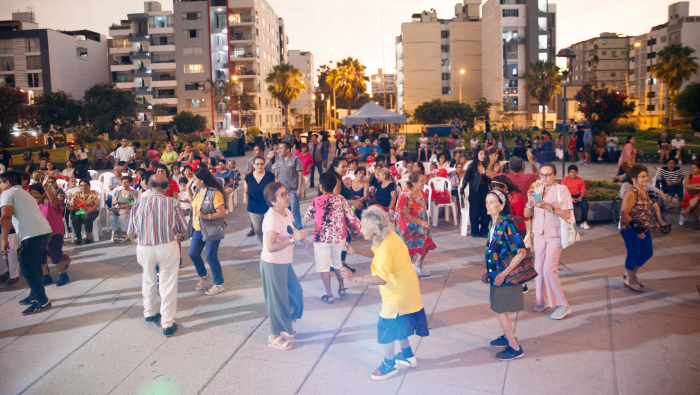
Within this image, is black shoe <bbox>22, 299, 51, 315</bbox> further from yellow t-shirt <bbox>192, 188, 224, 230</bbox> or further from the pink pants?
the pink pants

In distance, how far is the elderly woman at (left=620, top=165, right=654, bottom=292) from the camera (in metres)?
5.82

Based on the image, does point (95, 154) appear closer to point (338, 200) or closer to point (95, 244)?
point (95, 244)

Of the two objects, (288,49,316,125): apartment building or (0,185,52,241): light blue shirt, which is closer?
(0,185,52,241): light blue shirt

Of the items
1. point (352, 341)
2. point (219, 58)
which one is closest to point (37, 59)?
point (219, 58)

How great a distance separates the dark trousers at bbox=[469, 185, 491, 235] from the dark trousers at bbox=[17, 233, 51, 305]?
6.58 m

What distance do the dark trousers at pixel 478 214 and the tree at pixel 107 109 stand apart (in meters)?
38.4

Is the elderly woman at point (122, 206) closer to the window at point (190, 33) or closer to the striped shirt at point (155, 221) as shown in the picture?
the striped shirt at point (155, 221)

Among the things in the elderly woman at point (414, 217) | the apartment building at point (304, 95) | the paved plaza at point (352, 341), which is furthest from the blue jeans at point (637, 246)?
the apartment building at point (304, 95)

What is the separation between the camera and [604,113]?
29.3 metres

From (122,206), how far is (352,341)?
21.4ft

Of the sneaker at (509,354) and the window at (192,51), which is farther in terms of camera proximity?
the window at (192,51)

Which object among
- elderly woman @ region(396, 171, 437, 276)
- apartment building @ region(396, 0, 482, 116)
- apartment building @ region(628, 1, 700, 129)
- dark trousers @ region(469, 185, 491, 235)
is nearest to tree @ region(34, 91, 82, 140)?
apartment building @ region(396, 0, 482, 116)

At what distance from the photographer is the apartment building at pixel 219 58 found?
202 feet

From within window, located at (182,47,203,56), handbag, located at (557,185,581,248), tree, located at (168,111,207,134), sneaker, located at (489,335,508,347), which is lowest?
sneaker, located at (489,335,508,347)
